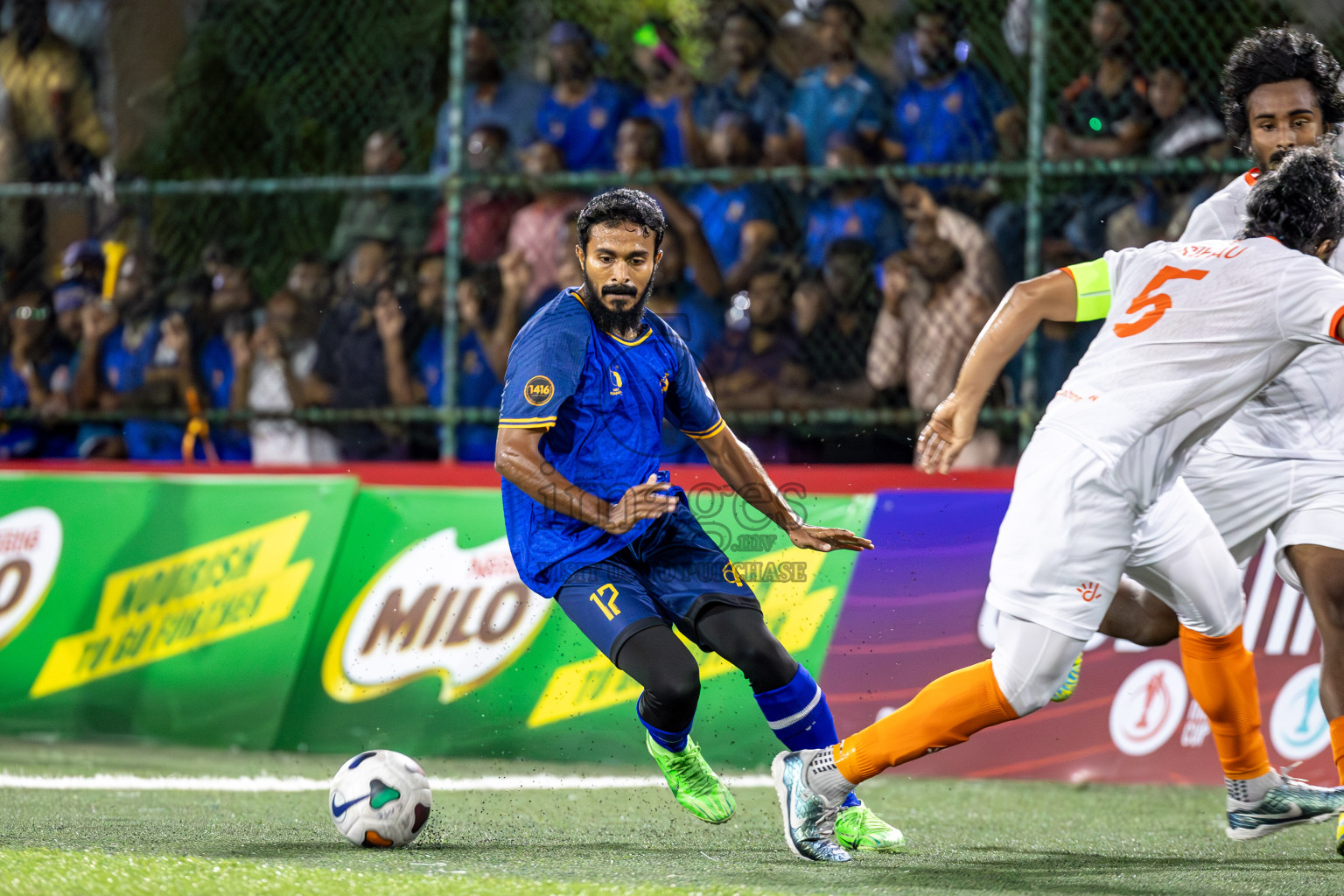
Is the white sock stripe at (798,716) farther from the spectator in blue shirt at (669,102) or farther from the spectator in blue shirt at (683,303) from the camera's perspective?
the spectator in blue shirt at (669,102)

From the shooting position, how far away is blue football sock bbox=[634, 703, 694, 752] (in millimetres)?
4367

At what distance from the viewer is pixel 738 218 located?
7230 mm

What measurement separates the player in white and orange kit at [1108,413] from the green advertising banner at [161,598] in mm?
3257

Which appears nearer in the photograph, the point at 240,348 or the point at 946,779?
the point at 946,779

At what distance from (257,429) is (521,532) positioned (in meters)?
→ 4.16

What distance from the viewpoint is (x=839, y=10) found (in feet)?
24.7

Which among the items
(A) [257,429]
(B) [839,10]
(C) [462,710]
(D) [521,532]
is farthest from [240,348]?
(D) [521,532]

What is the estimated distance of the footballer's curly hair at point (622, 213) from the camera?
4383 millimetres

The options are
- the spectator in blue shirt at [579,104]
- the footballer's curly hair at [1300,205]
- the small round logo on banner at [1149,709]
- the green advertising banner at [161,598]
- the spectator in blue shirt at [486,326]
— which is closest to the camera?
the footballer's curly hair at [1300,205]

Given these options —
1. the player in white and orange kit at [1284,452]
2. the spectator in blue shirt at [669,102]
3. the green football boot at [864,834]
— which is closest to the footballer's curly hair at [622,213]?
the player in white and orange kit at [1284,452]

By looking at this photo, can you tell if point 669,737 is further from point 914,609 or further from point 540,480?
point 914,609

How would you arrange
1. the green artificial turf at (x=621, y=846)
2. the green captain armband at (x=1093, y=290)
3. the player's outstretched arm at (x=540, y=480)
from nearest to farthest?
1. the green artificial turf at (x=621, y=846)
2. the green captain armband at (x=1093, y=290)
3. the player's outstretched arm at (x=540, y=480)

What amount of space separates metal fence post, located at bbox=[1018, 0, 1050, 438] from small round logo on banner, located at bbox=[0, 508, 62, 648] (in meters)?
4.38

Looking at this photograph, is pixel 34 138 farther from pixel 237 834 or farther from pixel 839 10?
pixel 237 834
